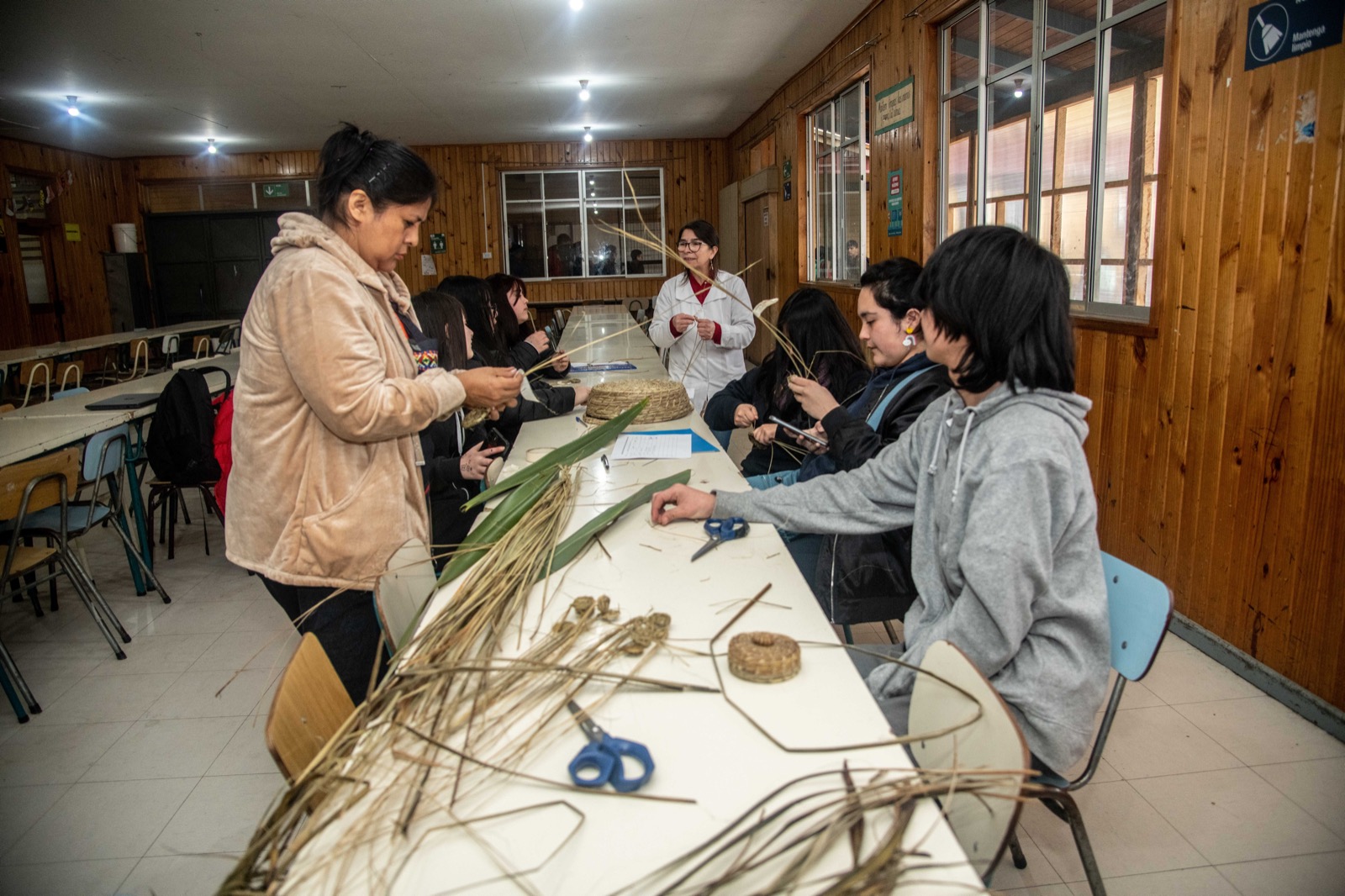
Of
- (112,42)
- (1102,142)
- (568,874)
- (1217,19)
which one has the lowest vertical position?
(568,874)

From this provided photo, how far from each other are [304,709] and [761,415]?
7.17 feet

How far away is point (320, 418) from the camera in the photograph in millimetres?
1607

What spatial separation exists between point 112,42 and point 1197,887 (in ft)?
25.2

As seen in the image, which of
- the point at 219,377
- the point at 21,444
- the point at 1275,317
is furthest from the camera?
the point at 219,377

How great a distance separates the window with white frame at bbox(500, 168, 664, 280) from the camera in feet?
37.9

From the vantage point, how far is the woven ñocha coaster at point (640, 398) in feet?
9.70

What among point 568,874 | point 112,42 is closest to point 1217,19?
point 568,874

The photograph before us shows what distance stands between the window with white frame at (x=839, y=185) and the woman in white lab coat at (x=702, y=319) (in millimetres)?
2303

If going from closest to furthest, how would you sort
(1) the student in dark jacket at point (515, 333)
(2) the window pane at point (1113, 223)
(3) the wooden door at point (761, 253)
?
(2) the window pane at point (1113, 223), (1) the student in dark jacket at point (515, 333), (3) the wooden door at point (761, 253)

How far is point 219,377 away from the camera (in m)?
5.51

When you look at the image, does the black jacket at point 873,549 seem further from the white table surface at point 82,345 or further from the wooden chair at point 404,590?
the white table surface at point 82,345

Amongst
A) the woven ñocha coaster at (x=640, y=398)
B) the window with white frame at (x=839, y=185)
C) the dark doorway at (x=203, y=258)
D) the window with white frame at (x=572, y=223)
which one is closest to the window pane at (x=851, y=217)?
the window with white frame at (x=839, y=185)

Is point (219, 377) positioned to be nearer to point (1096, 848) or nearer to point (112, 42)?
point (112, 42)

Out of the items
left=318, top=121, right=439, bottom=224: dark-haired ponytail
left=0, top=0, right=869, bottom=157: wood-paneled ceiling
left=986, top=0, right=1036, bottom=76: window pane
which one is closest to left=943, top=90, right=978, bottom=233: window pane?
left=986, top=0, right=1036, bottom=76: window pane
